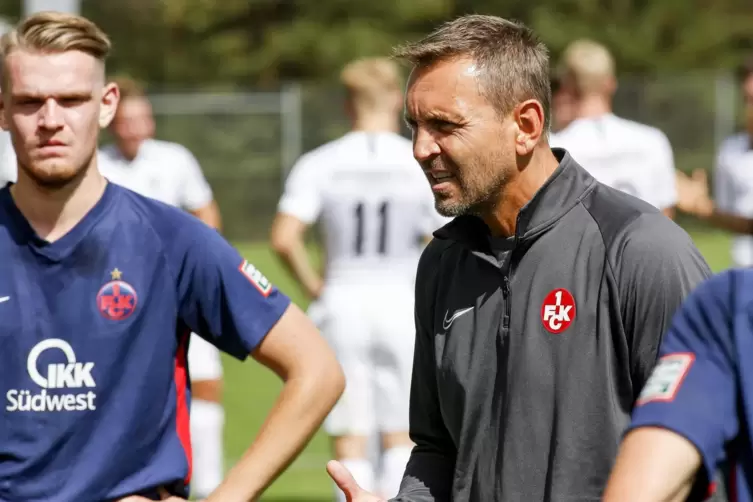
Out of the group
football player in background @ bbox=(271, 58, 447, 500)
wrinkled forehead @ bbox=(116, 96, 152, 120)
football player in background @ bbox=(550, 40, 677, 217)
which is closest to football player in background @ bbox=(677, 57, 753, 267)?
football player in background @ bbox=(550, 40, 677, 217)

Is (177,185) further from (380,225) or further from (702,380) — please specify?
(702,380)

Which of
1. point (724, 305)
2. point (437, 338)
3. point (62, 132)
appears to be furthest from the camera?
point (62, 132)

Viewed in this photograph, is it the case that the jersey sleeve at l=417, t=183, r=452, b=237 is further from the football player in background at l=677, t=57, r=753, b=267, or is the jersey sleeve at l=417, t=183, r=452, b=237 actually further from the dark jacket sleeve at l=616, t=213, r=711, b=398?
the dark jacket sleeve at l=616, t=213, r=711, b=398

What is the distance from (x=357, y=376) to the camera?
7.72 m

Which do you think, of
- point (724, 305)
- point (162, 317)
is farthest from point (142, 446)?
point (724, 305)

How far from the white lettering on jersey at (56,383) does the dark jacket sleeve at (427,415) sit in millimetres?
842

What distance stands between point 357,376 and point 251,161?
19.6 metres

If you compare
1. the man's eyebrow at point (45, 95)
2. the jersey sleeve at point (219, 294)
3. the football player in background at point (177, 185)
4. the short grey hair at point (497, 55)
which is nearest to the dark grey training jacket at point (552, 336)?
the short grey hair at point (497, 55)

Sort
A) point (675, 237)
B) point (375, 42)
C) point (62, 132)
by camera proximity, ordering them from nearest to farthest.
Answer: point (675, 237)
point (62, 132)
point (375, 42)

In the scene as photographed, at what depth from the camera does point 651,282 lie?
2.91 metres

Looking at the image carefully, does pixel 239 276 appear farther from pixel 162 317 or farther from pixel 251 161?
pixel 251 161

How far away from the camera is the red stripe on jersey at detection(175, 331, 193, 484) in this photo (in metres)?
3.69

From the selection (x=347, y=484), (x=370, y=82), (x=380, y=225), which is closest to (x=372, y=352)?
(x=380, y=225)

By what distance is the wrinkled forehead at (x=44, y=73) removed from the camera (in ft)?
11.8
